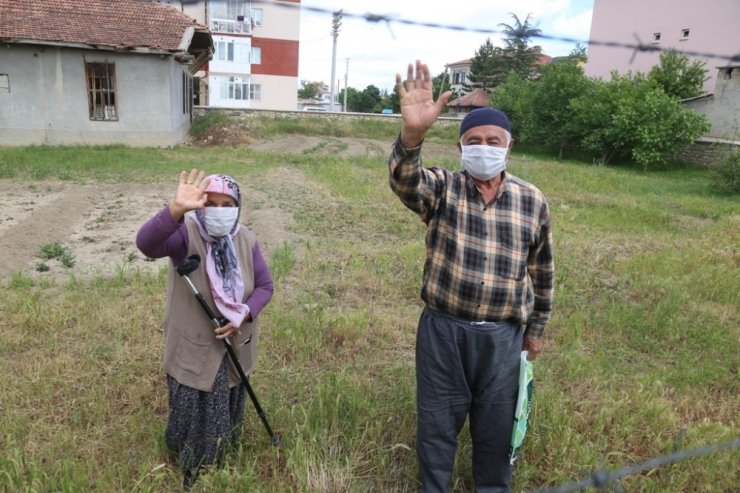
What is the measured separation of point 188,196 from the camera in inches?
87.0

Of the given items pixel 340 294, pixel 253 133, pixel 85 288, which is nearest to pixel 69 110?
pixel 253 133

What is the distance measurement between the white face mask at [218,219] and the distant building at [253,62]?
123 ft

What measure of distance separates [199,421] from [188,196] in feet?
3.50

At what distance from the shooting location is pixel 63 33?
15508 millimetres

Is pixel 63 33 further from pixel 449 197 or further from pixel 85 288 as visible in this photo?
pixel 449 197

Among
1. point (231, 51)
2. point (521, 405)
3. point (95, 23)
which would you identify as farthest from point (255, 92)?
point (521, 405)

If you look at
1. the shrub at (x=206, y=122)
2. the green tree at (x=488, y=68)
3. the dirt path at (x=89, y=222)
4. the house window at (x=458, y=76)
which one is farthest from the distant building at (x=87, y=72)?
the house window at (x=458, y=76)

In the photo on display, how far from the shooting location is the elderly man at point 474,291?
7.68ft

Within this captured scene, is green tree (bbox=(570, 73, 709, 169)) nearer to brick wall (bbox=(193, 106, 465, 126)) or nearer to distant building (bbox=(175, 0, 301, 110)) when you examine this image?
brick wall (bbox=(193, 106, 465, 126))

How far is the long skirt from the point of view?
2.47 meters

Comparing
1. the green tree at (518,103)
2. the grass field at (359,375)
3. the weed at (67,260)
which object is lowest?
the weed at (67,260)

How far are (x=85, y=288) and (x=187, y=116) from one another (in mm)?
18597

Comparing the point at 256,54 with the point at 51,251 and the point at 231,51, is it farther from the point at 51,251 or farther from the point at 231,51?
the point at 51,251

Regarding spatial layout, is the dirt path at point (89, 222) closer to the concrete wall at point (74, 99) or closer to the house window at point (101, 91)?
the concrete wall at point (74, 99)
